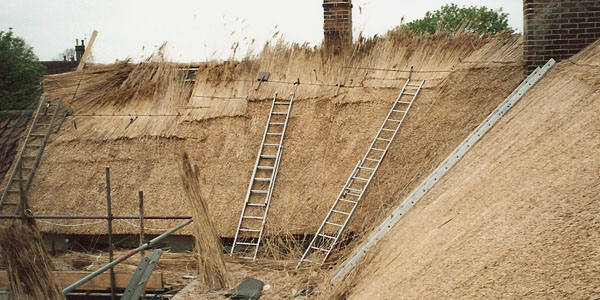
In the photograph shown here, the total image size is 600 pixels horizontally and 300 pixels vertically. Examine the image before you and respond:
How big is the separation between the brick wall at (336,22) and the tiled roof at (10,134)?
20.1ft

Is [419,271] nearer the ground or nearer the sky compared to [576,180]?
nearer the ground

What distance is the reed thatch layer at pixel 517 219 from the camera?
3078 millimetres

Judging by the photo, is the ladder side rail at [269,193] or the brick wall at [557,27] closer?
the brick wall at [557,27]

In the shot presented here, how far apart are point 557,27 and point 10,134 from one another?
9.85 meters

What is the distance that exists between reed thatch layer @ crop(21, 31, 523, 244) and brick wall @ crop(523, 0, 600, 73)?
0.88 m

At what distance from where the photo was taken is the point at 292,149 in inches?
357

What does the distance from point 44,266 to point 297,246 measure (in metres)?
4.39

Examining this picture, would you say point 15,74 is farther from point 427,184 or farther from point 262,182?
point 427,184

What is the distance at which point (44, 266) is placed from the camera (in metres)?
4.05

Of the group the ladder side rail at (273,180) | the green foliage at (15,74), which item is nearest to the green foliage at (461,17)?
the green foliage at (15,74)

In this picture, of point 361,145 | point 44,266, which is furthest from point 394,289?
point 361,145

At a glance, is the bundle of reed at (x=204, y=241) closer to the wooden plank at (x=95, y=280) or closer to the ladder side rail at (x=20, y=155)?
the wooden plank at (x=95, y=280)

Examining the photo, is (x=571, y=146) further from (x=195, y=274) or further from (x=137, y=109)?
(x=137, y=109)

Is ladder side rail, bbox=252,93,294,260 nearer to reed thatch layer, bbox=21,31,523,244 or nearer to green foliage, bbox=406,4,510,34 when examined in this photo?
reed thatch layer, bbox=21,31,523,244
